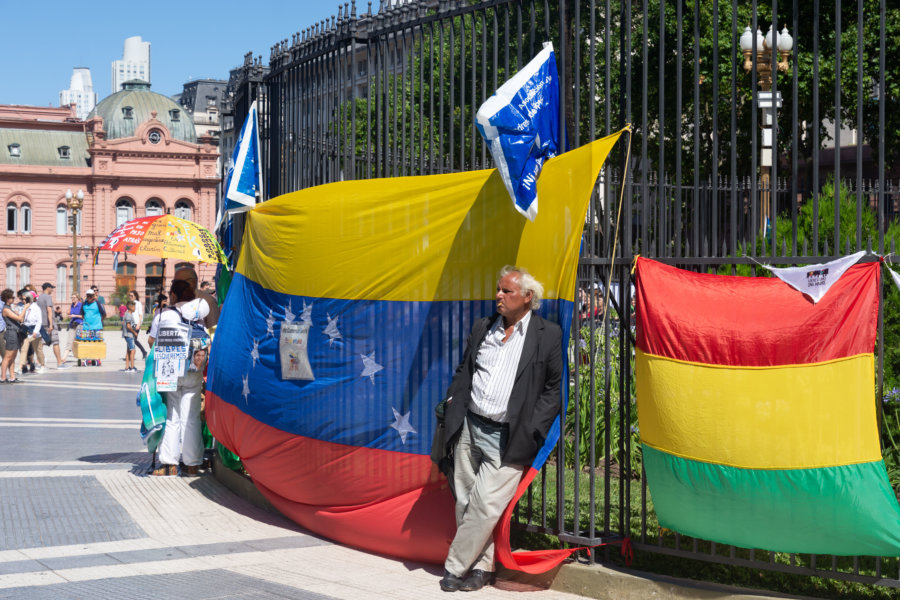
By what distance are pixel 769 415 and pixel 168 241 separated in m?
6.11

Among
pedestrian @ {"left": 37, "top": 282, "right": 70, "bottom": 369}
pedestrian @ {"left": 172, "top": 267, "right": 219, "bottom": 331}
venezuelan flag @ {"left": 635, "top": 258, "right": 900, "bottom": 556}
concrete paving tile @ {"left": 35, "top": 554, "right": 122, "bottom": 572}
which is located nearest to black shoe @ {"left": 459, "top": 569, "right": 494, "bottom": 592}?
venezuelan flag @ {"left": 635, "top": 258, "right": 900, "bottom": 556}

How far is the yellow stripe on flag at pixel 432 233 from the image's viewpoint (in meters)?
5.93

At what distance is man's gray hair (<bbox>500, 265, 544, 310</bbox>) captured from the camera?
5828 millimetres

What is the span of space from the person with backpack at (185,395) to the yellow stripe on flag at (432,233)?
76.0 inches

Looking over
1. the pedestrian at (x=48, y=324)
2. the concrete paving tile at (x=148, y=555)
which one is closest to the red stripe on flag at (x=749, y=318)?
the concrete paving tile at (x=148, y=555)

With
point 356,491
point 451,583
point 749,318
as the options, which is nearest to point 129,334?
point 356,491

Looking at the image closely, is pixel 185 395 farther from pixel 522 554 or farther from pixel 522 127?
pixel 522 127

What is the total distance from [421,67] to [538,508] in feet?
10.6

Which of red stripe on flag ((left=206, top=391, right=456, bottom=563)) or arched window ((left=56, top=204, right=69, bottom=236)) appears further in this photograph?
arched window ((left=56, top=204, right=69, bottom=236))

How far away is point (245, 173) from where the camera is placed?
29.9 feet

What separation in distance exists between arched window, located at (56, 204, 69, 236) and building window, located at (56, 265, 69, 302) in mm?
2467

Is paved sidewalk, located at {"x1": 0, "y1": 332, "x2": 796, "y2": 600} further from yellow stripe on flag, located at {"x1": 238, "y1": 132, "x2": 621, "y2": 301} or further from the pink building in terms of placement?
the pink building

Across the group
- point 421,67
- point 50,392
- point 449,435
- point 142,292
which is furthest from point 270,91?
point 142,292

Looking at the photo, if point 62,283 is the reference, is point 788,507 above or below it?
above
